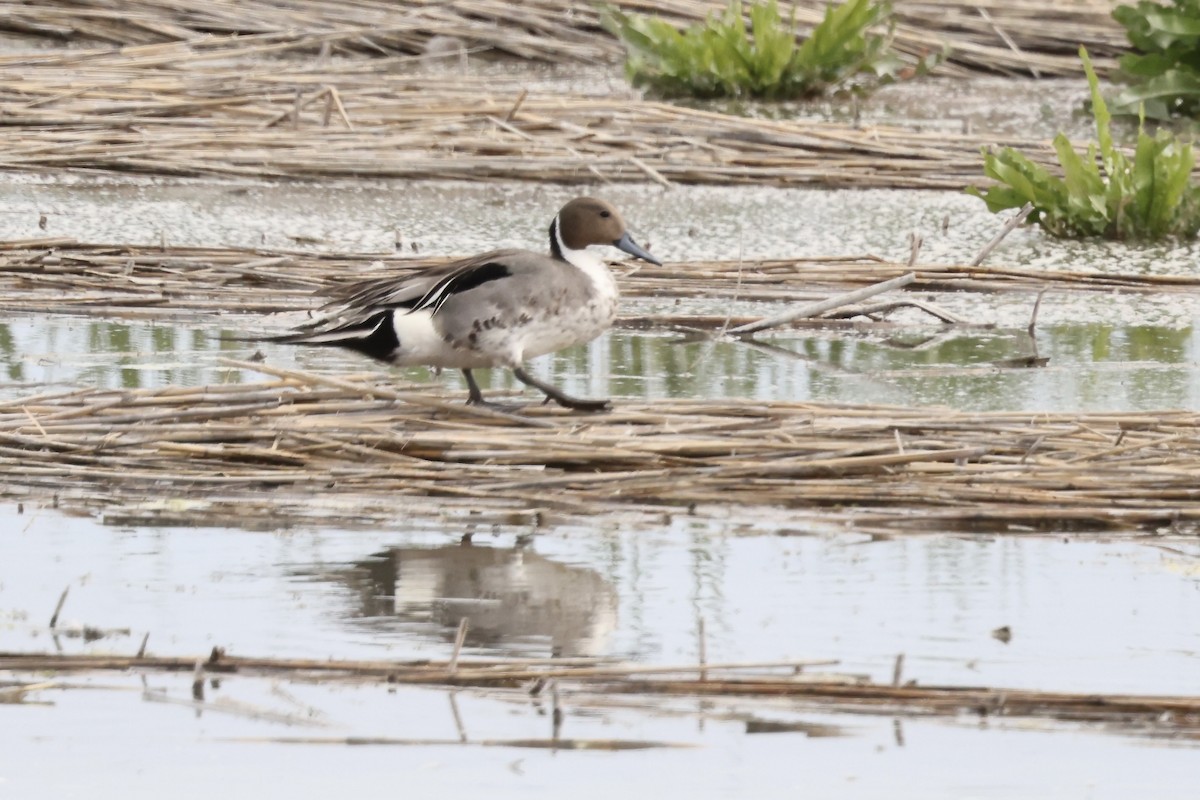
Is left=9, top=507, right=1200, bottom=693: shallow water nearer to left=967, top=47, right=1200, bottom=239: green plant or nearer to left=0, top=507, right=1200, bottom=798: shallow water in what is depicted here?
left=0, top=507, right=1200, bottom=798: shallow water

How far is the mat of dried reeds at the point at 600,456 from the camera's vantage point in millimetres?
4332

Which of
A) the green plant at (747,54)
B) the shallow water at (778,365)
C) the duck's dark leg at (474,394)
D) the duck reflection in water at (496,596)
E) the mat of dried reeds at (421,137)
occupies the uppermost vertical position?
the green plant at (747,54)

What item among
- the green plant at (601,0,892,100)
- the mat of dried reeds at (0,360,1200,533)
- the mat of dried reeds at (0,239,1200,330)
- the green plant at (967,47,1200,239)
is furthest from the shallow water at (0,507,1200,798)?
the green plant at (601,0,892,100)

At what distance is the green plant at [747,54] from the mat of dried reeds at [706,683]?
7574 mm

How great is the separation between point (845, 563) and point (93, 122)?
6063 mm

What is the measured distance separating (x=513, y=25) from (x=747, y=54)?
235cm

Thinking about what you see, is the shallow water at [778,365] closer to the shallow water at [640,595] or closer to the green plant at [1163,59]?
the shallow water at [640,595]

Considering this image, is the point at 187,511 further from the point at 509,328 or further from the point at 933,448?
the point at 933,448

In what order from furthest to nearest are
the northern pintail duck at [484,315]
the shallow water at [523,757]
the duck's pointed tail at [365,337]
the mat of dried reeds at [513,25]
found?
the mat of dried reeds at [513,25] → the duck's pointed tail at [365,337] → the northern pintail duck at [484,315] → the shallow water at [523,757]

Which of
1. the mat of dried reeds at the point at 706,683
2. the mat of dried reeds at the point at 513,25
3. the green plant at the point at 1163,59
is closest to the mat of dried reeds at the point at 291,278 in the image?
the green plant at the point at 1163,59

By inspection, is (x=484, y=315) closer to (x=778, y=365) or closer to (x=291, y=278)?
(x=778, y=365)

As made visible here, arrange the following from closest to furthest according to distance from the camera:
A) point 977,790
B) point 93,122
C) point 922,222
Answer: point 977,790, point 922,222, point 93,122

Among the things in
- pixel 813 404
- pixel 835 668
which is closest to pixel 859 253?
pixel 813 404

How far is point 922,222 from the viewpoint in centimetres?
820
